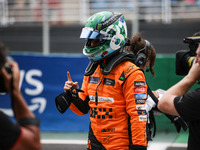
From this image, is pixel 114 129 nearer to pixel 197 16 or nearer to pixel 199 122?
pixel 199 122

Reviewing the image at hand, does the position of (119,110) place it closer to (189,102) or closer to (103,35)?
(103,35)

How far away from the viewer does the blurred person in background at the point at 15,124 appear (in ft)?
6.93

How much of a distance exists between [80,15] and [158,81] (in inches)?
268

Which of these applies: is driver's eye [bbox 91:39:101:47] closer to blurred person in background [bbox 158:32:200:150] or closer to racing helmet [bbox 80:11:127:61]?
racing helmet [bbox 80:11:127:61]

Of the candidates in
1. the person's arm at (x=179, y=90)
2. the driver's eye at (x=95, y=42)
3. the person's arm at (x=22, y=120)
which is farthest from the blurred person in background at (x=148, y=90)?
the person's arm at (x=22, y=120)

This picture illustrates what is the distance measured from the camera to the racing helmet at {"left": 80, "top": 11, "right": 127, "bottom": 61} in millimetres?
3607

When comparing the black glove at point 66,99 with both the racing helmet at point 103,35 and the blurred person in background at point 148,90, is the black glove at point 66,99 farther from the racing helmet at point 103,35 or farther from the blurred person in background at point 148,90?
the blurred person in background at point 148,90

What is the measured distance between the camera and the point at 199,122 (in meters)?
2.65

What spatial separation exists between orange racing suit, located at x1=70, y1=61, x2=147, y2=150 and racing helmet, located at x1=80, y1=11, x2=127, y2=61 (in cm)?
21

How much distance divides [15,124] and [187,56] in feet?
4.99

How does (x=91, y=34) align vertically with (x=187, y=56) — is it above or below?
above

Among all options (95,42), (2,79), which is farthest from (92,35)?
(2,79)

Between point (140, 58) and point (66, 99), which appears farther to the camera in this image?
point (140, 58)

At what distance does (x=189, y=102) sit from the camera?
8.54ft
